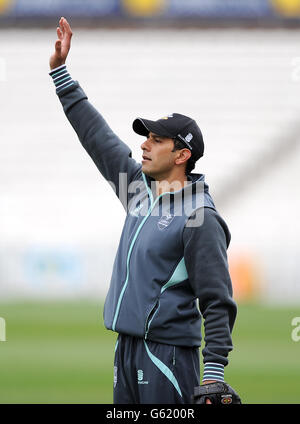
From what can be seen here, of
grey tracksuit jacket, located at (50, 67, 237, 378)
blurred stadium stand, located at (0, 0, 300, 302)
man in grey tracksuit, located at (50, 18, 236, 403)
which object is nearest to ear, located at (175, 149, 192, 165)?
man in grey tracksuit, located at (50, 18, 236, 403)

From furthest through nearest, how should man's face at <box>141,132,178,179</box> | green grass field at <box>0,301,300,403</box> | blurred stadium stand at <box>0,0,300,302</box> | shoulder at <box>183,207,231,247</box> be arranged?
1. blurred stadium stand at <box>0,0,300,302</box>
2. green grass field at <box>0,301,300,403</box>
3. man's face at <box>141,132,178,179</box>
4. shoulder at <box>183,207,231,247</box>

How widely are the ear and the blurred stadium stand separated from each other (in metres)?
13.8

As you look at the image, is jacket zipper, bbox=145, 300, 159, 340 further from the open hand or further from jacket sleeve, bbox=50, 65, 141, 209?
the open hand

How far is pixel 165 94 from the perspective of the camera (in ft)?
64.5

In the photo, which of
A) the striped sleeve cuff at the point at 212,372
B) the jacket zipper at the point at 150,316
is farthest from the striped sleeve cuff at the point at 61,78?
the striped sleeve cuff at the point at 212,372

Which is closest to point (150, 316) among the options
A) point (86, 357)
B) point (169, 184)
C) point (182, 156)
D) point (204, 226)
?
point (204, 226)

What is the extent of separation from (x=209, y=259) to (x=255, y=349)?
6.30 metres

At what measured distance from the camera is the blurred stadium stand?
59.9ft

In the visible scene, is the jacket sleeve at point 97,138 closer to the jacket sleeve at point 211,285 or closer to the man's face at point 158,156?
the man's face at point 158,156

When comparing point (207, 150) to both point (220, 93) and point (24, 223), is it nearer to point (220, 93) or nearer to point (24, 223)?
point (220, 93)

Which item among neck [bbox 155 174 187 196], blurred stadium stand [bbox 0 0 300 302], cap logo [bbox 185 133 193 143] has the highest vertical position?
blurred stadium stand [bbox 0 0 300 302]

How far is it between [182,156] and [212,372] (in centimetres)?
90

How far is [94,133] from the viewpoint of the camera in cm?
375
